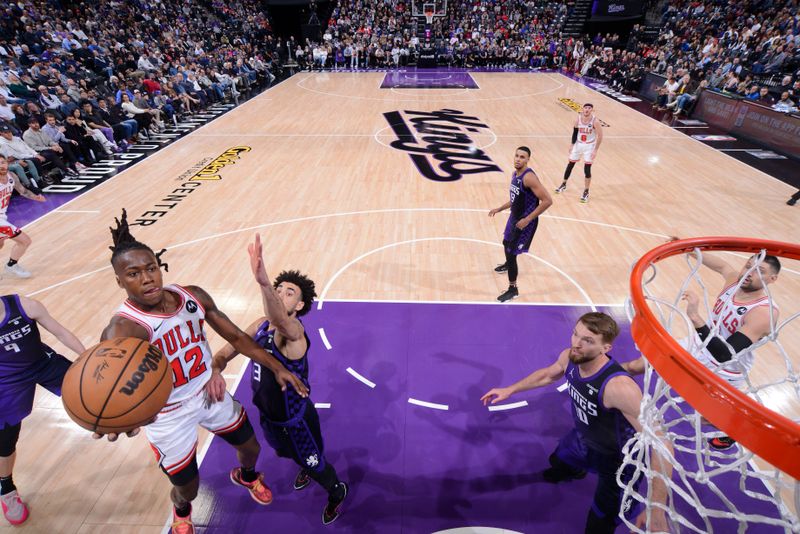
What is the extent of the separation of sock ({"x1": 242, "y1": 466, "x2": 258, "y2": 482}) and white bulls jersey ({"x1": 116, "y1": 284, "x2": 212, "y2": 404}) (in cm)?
88

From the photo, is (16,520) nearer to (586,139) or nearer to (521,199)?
(521,199)

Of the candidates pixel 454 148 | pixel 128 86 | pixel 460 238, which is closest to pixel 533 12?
pixel 454 148

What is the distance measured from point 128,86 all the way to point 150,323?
13878 millimetres

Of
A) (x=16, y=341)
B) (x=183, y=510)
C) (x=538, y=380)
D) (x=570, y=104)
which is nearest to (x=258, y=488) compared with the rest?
(x=183, y=510)

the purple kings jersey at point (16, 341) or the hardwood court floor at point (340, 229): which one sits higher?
the purple kings jersey at point (16, 341)

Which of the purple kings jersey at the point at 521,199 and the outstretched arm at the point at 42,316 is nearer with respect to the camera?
the outstretched arm at the point at 42,316

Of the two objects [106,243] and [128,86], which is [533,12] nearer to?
[128,86]

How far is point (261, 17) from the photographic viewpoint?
1085 inches

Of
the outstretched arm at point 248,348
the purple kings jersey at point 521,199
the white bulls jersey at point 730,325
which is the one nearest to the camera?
the outstretched arm at point 248,348

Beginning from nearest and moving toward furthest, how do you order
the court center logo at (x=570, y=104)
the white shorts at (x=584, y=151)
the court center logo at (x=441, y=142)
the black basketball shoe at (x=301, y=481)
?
the black basketball shoe at (x=301, y=481), the white shorts at (x=584, y=151), the court center logo at (x=441, y=142), the court center logo at (x=570, y=104)

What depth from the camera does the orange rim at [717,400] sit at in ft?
4.53

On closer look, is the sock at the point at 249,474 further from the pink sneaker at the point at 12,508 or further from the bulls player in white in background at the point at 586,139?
the bulls player in white in background at the point at 586,139

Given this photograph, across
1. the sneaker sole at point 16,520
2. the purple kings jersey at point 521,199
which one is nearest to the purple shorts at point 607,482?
the purple kings jersey at point 521,199

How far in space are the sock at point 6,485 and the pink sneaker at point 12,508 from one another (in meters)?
0.02
